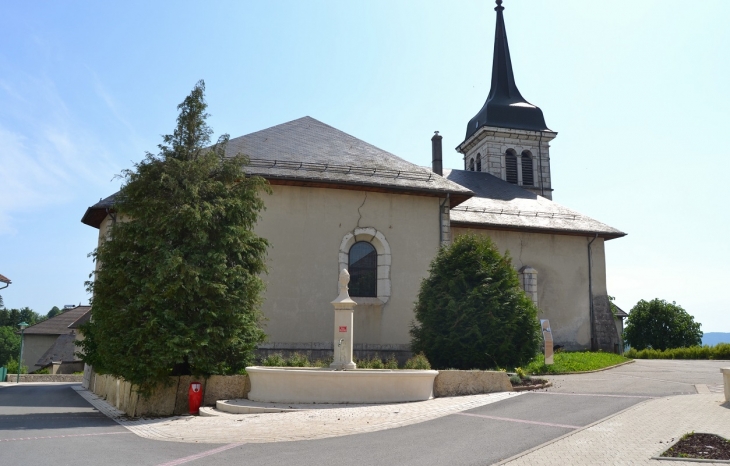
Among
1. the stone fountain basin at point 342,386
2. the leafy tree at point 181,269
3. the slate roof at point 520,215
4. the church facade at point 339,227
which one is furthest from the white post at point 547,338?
the leafy tree at point 181,269

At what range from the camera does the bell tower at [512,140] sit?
118ft

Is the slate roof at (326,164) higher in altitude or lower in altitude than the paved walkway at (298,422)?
higher

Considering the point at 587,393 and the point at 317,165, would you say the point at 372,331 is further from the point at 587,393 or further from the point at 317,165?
the point at 587,393

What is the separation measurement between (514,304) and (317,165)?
7.30 meters

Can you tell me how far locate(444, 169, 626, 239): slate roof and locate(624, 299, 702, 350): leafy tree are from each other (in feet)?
65.2

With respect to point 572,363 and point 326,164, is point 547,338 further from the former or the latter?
point 326,164

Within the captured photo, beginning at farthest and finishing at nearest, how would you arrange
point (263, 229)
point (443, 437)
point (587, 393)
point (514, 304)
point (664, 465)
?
point (263, 229)
point (514, 304)
point (587, 393)
point (443, 437)
point (664, 465)

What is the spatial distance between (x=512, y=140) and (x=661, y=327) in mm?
17883

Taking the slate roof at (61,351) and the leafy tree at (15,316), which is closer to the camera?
the slate roof at (61,351)

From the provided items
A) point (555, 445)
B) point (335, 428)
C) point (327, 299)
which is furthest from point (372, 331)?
point (555, 445)

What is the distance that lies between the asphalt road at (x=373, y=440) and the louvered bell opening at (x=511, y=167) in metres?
24.6

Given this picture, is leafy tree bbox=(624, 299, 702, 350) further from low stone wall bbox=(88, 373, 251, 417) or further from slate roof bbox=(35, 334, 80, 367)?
slate roof bbox=(35, 334, 80, 367)

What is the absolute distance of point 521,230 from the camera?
23.6m

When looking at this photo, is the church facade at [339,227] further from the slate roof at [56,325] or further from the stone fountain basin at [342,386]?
the slate roof at [56,325]
